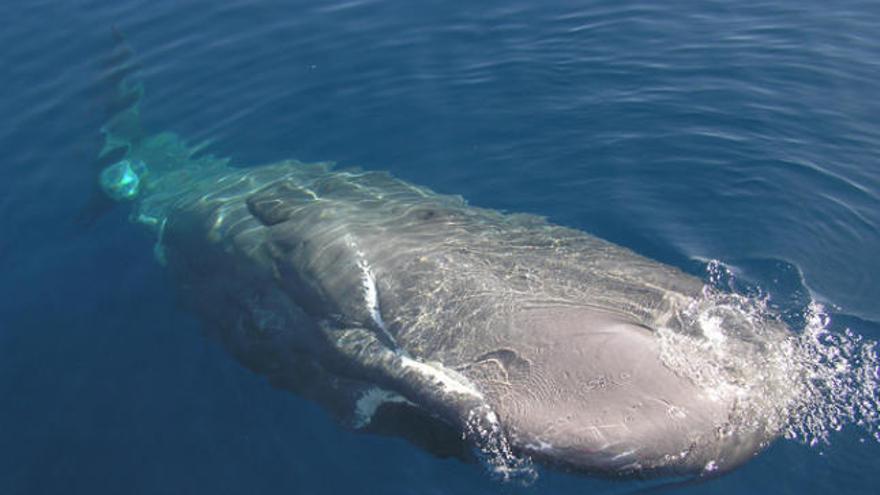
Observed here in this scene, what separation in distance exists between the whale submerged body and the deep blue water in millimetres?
500

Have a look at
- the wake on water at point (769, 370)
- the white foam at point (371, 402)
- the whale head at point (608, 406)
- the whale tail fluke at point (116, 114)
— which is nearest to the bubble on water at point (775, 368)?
the wake on water at point (769, 370)

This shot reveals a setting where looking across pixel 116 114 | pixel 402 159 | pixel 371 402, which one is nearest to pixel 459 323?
pixel 371 402

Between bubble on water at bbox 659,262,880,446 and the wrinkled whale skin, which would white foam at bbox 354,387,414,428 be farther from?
bubble on water at bbox 659,262,880,446

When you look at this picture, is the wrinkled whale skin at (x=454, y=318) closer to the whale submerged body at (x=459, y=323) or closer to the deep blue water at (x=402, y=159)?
the whale submerged body at (x=459, y=323)

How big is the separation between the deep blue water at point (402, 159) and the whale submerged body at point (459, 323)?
1.64 feet

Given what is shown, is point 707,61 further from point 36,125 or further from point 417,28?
point 36,125

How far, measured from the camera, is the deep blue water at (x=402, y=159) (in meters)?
7.55

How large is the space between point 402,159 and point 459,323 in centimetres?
593

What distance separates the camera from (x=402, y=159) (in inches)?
474

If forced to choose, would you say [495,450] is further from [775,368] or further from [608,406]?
[775,368]

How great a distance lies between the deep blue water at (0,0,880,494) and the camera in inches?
297

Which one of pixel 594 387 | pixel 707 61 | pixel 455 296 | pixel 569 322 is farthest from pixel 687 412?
pixel 707 61

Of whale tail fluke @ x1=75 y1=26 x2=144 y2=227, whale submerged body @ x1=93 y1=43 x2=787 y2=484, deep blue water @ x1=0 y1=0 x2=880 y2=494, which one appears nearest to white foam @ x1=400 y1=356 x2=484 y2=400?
whale submerged body @ x1=93 y1=43 x2=787 y2=484

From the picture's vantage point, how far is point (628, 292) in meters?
6.98
